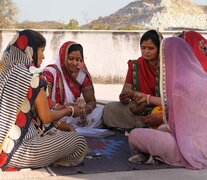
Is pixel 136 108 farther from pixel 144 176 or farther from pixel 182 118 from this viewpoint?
pixel 144 176

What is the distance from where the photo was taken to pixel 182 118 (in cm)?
413

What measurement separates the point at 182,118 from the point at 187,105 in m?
0.12

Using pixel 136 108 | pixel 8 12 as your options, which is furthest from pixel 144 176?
pixel 8 12

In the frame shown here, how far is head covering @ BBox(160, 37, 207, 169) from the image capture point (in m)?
4.11

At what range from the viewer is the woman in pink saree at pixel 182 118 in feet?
13.5

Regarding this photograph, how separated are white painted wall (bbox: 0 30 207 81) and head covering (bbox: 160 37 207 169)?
35.7ft

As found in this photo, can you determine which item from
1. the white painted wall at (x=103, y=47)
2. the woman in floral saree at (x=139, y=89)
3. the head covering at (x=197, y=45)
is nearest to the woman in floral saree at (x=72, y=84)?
the woman in floral saree at (x=139, y=89)

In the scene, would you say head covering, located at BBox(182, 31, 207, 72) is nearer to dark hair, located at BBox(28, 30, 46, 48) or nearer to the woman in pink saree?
the woman in pink saree

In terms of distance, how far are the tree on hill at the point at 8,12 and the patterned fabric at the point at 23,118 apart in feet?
87.6

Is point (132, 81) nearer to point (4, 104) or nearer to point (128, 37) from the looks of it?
point (4, 104)

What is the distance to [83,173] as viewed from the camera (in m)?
3.86

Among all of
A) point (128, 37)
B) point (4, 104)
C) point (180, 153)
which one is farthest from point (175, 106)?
point (128, 37)

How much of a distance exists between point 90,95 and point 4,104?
210 cm

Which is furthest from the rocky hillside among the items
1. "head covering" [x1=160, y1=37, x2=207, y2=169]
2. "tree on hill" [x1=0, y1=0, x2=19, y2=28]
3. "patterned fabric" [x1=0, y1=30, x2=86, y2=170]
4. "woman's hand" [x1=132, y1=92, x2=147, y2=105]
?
"patterned fabric" [x1=0, y1=30, x2=86, y2=170]
